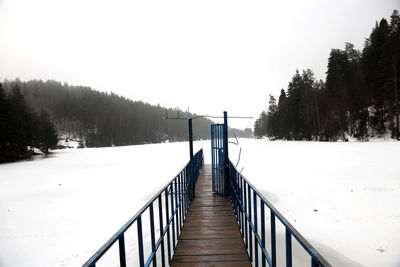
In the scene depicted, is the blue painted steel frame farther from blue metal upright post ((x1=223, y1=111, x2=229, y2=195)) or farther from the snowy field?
the snowy field

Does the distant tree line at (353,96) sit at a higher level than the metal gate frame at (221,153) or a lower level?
higher

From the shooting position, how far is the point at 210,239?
439 centimetres

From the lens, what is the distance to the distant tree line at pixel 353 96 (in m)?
31.5

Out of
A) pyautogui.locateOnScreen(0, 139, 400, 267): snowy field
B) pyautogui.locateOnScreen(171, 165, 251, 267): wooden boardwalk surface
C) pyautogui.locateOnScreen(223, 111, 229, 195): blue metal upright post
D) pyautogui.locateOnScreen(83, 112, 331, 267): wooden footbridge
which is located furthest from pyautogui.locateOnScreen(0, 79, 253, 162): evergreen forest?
pyautogui.locateOnScreen(171, 165, 251, 267): wooden boardwalk surface

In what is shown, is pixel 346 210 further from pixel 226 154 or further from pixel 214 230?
pixel 214 230

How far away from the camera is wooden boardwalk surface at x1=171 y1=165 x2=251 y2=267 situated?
12.2 feet

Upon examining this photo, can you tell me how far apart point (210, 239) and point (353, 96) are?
48636mm

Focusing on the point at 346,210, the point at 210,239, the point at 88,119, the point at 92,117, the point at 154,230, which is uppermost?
the point at 92,117

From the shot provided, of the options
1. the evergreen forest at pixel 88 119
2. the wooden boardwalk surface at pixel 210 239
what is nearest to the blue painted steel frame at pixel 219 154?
the wooden boardwalk surface at pixel 210 239

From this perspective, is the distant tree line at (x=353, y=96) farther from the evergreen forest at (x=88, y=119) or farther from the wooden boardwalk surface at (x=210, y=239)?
the evergreen forest at (x=88, y=119)

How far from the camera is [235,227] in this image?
15.9 ft

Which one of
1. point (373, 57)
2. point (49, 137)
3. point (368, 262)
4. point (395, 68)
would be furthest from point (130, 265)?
point (49, 137)

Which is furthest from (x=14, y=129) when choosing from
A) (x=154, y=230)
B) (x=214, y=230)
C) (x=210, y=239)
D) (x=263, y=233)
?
(x=263, y=233)

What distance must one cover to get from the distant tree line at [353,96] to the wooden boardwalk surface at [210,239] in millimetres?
36043
